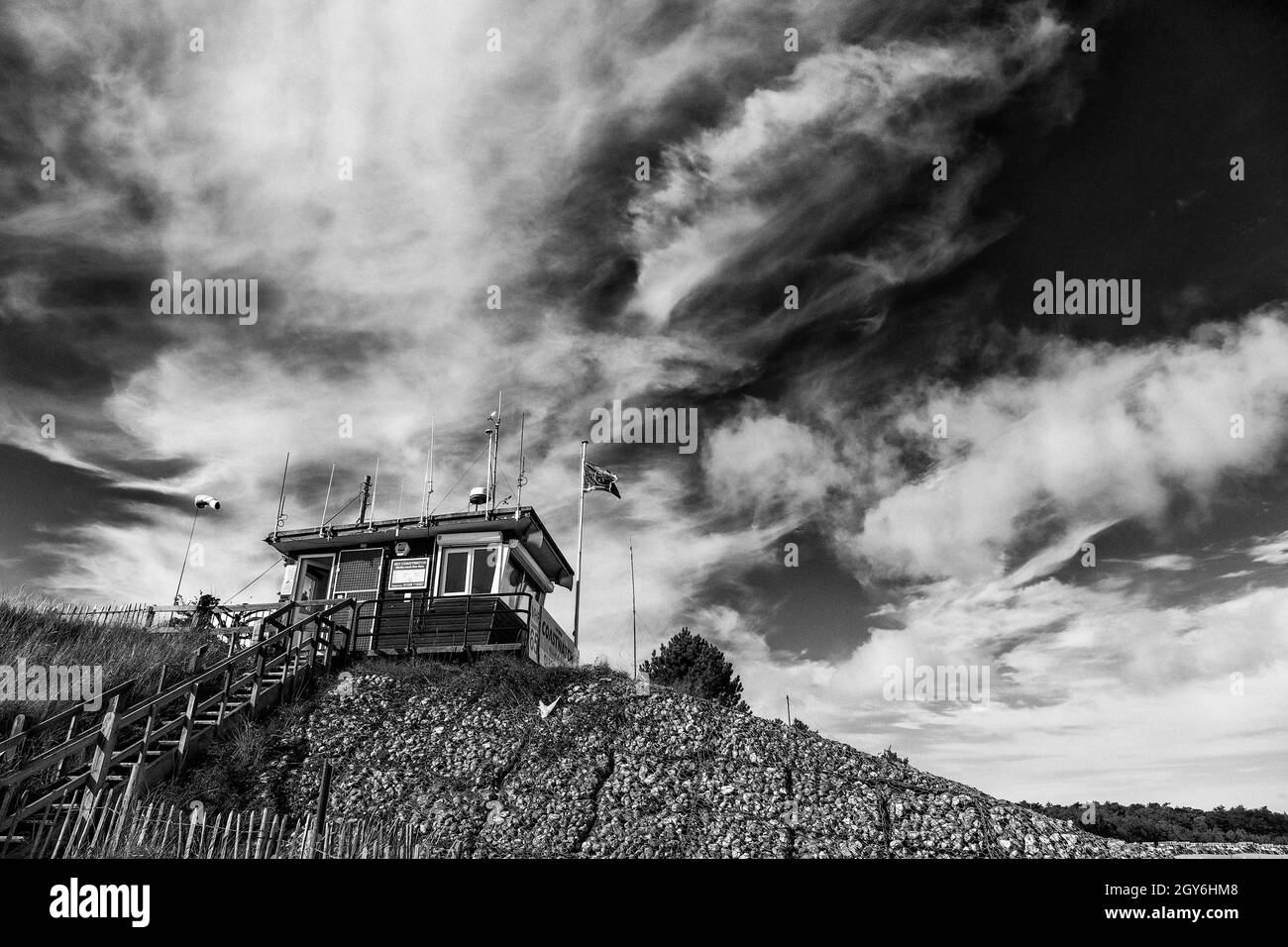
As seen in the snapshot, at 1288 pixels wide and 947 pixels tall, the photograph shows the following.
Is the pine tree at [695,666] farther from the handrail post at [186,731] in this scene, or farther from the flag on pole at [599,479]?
the handrail post at [186,731]

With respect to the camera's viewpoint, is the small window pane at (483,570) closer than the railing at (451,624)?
No

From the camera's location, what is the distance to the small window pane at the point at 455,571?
936 inches

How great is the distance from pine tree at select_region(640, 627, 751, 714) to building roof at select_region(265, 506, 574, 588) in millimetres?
10226

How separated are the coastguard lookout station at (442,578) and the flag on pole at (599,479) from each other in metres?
2.38

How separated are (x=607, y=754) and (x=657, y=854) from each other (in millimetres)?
3289

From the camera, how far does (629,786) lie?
1501 cm

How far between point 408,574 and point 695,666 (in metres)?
15.5

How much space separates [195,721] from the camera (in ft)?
53.7

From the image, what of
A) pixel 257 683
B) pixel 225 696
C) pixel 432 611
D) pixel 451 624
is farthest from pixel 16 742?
pixel 432 611

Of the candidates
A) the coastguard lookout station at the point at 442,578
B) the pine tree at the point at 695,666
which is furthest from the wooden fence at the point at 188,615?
the pine tree at the point at 695,666

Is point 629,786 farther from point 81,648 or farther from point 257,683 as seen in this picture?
point 81,648

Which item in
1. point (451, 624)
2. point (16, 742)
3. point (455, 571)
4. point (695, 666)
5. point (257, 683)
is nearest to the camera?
point (16, 742)
